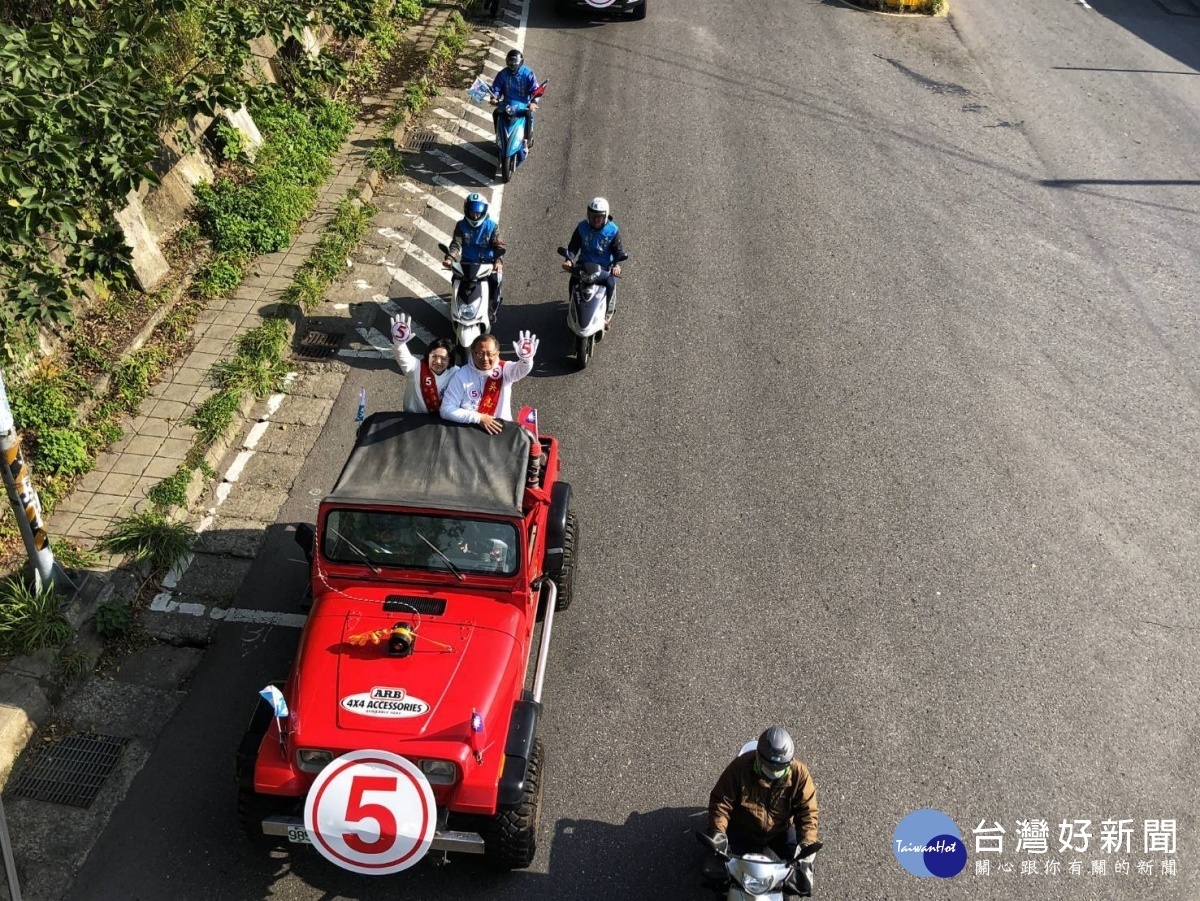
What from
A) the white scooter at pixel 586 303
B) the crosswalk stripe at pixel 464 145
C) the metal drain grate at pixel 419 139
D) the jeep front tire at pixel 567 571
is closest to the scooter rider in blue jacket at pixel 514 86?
the crosswalk stripe at pixel 464 145

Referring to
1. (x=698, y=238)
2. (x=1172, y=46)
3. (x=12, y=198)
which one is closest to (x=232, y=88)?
(x=12, y=198)

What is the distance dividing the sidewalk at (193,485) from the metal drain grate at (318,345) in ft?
0.46

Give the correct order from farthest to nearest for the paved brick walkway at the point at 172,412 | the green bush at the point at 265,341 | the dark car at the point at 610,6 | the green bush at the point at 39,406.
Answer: the dark car at the point at 610,6, the green bush at the point at 265,341, the green bush at the point at 39,406, the paved brick walkway at the point at 172,412

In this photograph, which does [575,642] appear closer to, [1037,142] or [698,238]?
[698,238]

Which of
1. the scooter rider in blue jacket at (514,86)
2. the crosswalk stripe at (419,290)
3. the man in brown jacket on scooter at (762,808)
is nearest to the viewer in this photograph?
the man in brown jacket on scooter at (762,808)

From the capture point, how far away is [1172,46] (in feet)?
68.5

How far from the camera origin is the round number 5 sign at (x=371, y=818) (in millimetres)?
5754

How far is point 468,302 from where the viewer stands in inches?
444

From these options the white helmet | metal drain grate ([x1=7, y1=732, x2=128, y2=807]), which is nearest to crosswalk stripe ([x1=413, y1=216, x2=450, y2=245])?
the white helmet

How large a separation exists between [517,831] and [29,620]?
4302 millimetres

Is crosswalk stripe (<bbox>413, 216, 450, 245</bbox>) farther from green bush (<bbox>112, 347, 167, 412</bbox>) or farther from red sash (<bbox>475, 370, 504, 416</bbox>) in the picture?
red sash (<bbox>475, 370, 504, 416</bbox>)

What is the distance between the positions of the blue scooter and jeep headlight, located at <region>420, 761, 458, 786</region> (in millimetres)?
10601

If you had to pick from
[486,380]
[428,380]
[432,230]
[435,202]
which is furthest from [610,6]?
[428,380]

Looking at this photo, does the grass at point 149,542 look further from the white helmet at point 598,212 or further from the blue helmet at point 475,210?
the white helmet at point 598,212
